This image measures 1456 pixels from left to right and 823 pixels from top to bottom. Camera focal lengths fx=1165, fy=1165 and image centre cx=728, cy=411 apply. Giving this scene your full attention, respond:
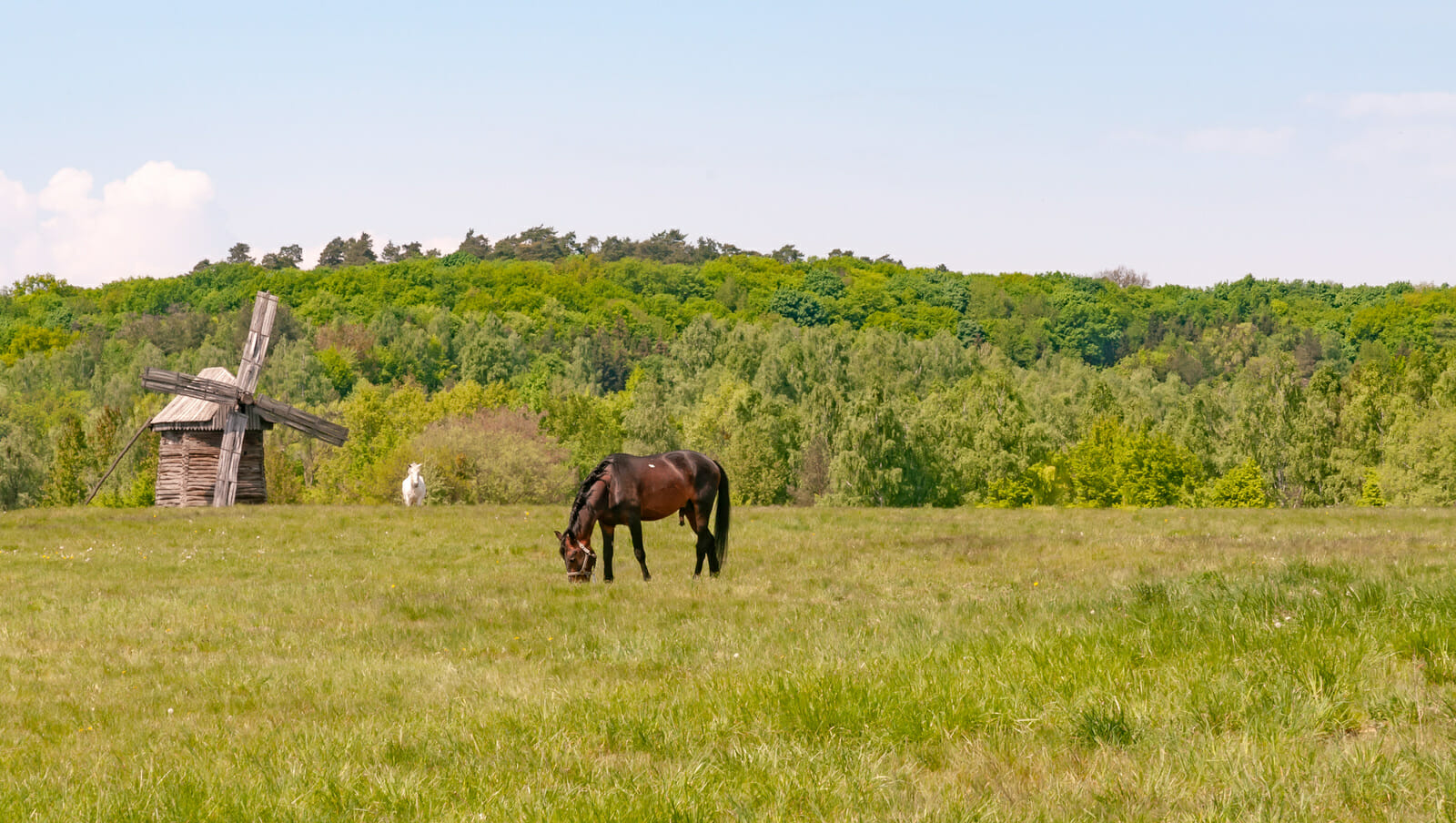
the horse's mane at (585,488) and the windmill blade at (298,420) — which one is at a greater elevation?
the windmill blade at (298,420)

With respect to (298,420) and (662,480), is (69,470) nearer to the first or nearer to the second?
(298,420)

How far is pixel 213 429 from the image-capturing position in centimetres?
4956

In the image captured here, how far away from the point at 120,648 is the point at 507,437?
90.9 metres

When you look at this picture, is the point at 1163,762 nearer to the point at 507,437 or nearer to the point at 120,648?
the point at 120,648

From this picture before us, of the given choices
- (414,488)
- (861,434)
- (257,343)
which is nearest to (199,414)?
(257,343)

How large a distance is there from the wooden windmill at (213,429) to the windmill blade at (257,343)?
76mm

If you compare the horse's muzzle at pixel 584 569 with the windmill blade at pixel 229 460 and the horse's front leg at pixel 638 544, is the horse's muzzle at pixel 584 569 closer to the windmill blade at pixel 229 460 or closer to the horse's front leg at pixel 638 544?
the horse's front leg at pixel 638 544

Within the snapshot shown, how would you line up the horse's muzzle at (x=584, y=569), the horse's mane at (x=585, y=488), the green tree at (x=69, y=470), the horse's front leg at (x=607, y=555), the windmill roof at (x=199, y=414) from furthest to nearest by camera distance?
the green tree at (x=69, y=470) < the windmill roof at (x=199, y=414) < the horse's mane at (x=585, y=488) < the horse's front leg at (x=607, y=555) < the horse's muzzle at (x=584, y=569)

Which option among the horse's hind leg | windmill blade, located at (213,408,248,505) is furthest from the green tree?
the horse's hind leg

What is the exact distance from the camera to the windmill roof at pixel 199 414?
49625 mm

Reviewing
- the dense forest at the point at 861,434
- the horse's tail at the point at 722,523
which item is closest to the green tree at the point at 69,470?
the dense forest at the point at 861,434

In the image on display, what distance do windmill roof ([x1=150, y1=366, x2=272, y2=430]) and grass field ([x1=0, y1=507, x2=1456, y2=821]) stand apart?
100 feet

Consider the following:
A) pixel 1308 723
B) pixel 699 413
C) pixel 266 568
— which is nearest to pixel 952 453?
pixel 699 413

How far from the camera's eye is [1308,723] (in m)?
7.03
